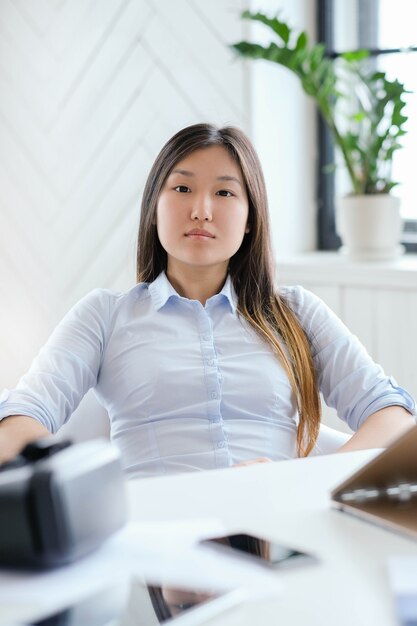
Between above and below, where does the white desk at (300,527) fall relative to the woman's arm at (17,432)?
above

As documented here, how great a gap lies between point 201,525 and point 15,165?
2.70 m

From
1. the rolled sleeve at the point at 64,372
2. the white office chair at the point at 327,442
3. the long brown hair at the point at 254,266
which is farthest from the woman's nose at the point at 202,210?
the white office chair at the point at 327,442

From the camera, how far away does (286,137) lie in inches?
110

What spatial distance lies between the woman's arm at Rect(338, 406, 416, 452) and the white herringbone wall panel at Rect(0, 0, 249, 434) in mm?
1346

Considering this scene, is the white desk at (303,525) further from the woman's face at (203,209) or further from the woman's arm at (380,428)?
the woman's face at (203,209)

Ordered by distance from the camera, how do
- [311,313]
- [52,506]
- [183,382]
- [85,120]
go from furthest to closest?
[85,120] → [311,313] → [183,382] → [52,506]

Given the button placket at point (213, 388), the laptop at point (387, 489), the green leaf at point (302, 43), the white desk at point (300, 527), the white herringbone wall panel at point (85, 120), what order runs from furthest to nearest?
the white herringbone wall panel at point (85, 120) < the green leaf at point (302, 43) < the button placket at point (213, 388) < the laptop at point (387, 489) < the white desk at point (300, 527)

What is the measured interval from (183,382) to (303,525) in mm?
730

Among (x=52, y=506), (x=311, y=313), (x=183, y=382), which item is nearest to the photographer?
(x=52, y=506)

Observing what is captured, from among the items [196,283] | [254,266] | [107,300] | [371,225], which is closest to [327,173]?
[371,225]

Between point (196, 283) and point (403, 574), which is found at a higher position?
point (196, 283)

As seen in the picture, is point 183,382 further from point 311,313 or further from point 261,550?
point 261,550

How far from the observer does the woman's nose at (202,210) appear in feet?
5.47

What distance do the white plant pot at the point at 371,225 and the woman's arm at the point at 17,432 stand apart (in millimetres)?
1311
